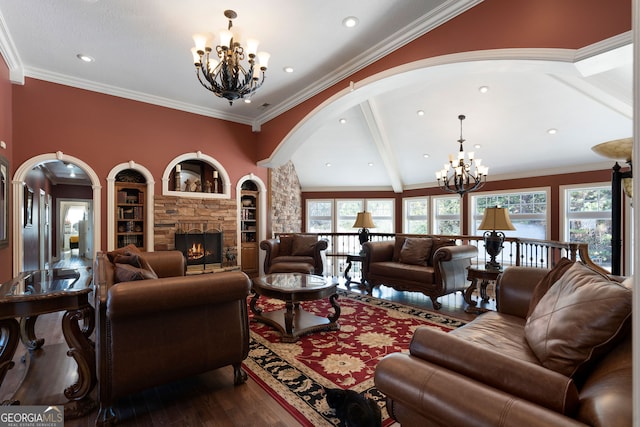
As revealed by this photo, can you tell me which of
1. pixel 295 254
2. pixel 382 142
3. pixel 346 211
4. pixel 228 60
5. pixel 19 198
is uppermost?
pixel 382 142

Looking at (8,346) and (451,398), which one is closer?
(451,398)

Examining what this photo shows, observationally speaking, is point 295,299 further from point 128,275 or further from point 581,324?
point 581,324

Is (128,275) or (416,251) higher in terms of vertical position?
(128,275)

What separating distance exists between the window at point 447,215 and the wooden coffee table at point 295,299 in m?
6.25

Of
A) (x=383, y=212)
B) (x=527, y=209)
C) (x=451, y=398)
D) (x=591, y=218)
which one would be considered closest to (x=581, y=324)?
(x=451, y=398)

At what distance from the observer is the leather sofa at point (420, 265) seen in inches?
164

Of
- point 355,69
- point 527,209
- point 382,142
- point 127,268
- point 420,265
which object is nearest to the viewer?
point 127,268

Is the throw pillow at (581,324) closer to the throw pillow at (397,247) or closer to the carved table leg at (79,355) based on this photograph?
the carved table leg at (79,355)

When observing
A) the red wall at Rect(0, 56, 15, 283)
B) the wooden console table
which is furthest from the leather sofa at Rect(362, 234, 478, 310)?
the red wall at Rect(0, 56, 15, 283)

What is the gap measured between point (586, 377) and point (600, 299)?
31 centimetres

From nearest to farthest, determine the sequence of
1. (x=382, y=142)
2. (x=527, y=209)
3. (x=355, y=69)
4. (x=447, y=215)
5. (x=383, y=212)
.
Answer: (x=355, y=69), (x=527, y=209), (x=382, y=142), (x=447, y=215), (x=383, y=212)

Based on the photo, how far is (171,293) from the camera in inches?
74.4

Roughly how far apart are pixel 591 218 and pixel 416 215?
13.2 feet

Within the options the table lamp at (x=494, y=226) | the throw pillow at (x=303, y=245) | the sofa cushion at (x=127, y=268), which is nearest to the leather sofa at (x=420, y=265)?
the table lamp at (x=494, y=226)
